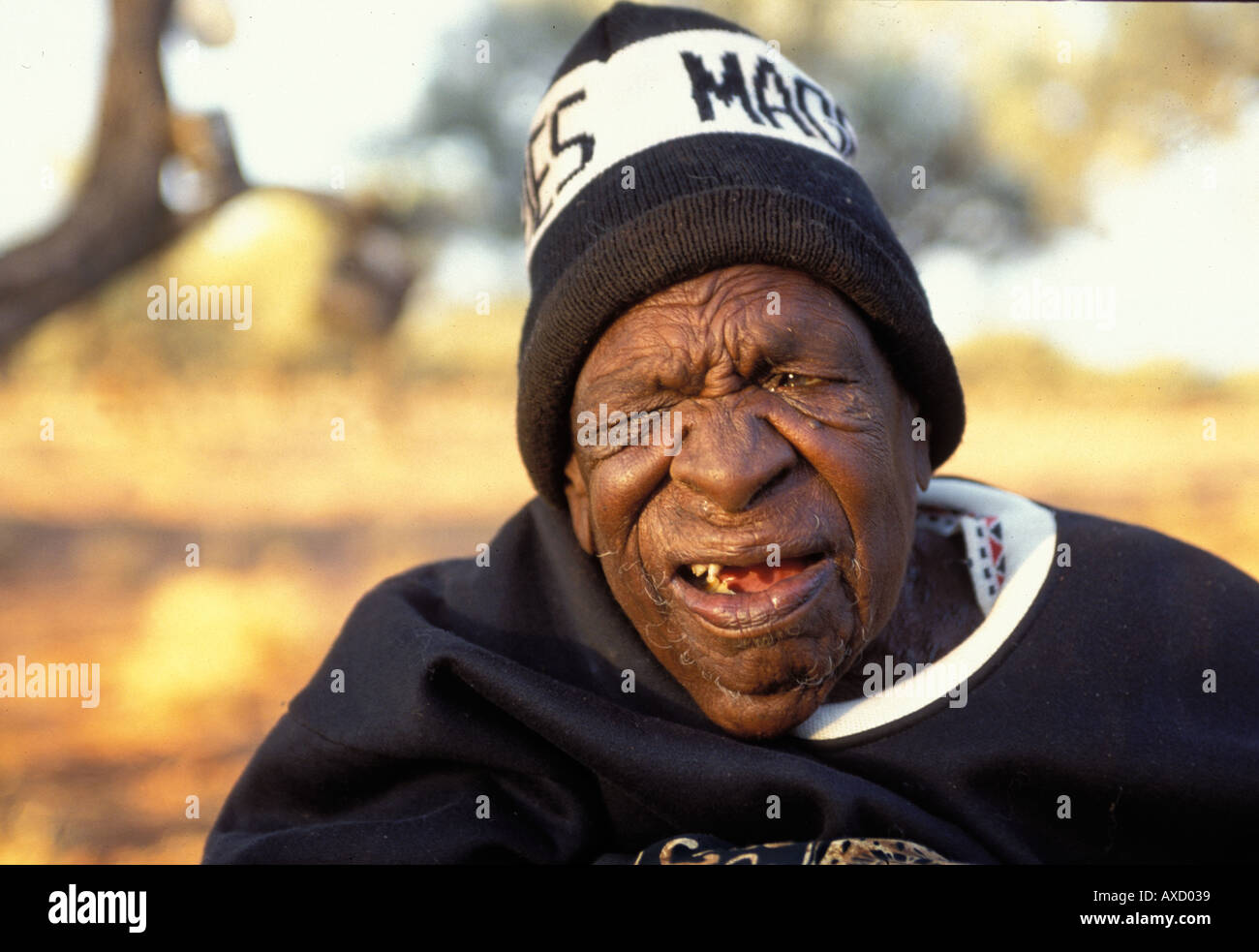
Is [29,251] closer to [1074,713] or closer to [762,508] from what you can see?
[762,508]

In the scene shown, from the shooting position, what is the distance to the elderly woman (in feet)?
6.91

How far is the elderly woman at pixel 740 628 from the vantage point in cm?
211

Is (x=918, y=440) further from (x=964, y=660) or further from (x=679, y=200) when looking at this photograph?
(x=679, y=200)

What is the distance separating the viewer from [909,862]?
189cm

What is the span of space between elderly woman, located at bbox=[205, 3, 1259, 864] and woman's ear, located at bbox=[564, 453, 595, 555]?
11 mm

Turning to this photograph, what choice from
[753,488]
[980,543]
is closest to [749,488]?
[753,488]

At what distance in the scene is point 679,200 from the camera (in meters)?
2.26

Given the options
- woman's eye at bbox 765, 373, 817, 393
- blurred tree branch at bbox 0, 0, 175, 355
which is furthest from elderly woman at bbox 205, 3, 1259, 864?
blurred tree branch at bbox 0, 0, 175, 355

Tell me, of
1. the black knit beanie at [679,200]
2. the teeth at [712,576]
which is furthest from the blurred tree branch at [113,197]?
the teeth at [712,576]

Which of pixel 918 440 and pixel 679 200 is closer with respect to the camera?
pixel 679 200

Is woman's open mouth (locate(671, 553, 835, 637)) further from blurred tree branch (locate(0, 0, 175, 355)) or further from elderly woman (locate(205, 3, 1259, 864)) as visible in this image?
blurred tree branch (locate(0, 0, 175, 355))

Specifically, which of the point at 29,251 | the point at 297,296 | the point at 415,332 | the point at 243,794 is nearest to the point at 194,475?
the point at 297,296

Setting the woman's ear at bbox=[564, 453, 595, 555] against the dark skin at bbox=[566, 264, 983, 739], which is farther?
the woman's ear at bbox=[564, 453, 595, 555]

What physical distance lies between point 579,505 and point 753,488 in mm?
604
